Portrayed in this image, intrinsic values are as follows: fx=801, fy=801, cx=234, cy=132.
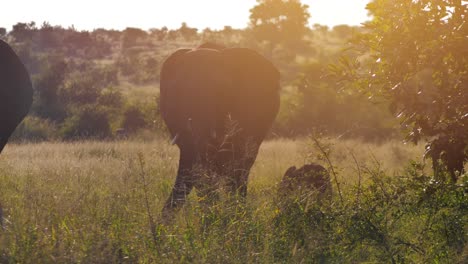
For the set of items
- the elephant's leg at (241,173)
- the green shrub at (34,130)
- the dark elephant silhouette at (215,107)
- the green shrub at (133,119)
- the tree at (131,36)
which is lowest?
the green shrub at (34,130)

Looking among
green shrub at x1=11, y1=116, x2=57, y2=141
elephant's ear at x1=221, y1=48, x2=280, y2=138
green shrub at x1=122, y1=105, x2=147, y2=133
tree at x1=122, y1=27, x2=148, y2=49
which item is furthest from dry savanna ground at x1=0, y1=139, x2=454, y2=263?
tree at x1=122, y1=27, x2=148, y2=49

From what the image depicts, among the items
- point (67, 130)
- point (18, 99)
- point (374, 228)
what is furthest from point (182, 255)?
point (67, 130)

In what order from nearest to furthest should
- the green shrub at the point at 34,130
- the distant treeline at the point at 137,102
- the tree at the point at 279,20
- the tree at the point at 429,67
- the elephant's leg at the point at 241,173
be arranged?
the tree at the point at 429,67 < the elephant's leg at the point at 241,173 < the green shrub at the point at 34,130 < the distant treeline at the point at 137,102 < the tree at the point at 279,20

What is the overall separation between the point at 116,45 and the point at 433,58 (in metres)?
55.9

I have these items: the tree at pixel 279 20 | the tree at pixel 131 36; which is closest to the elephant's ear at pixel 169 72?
the tree at pixel 279 20

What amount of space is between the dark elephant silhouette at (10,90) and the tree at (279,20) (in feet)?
135

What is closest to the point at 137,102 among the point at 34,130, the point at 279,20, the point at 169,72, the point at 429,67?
the point at 34,130

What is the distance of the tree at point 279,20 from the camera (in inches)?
1967

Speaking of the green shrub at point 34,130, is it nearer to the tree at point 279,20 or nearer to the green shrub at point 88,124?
the green shrub at point 88,124

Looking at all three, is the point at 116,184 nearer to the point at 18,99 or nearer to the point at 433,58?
the point at 18,99

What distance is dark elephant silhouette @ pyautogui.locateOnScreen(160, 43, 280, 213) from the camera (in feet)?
28.7

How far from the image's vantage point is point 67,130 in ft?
74.5

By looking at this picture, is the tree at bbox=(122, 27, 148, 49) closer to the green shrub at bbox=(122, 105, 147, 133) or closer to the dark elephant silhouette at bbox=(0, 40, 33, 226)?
the green shrub at bbox=(122, 105, 147, 133)

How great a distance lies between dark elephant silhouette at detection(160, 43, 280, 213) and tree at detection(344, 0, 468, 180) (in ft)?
6.60
